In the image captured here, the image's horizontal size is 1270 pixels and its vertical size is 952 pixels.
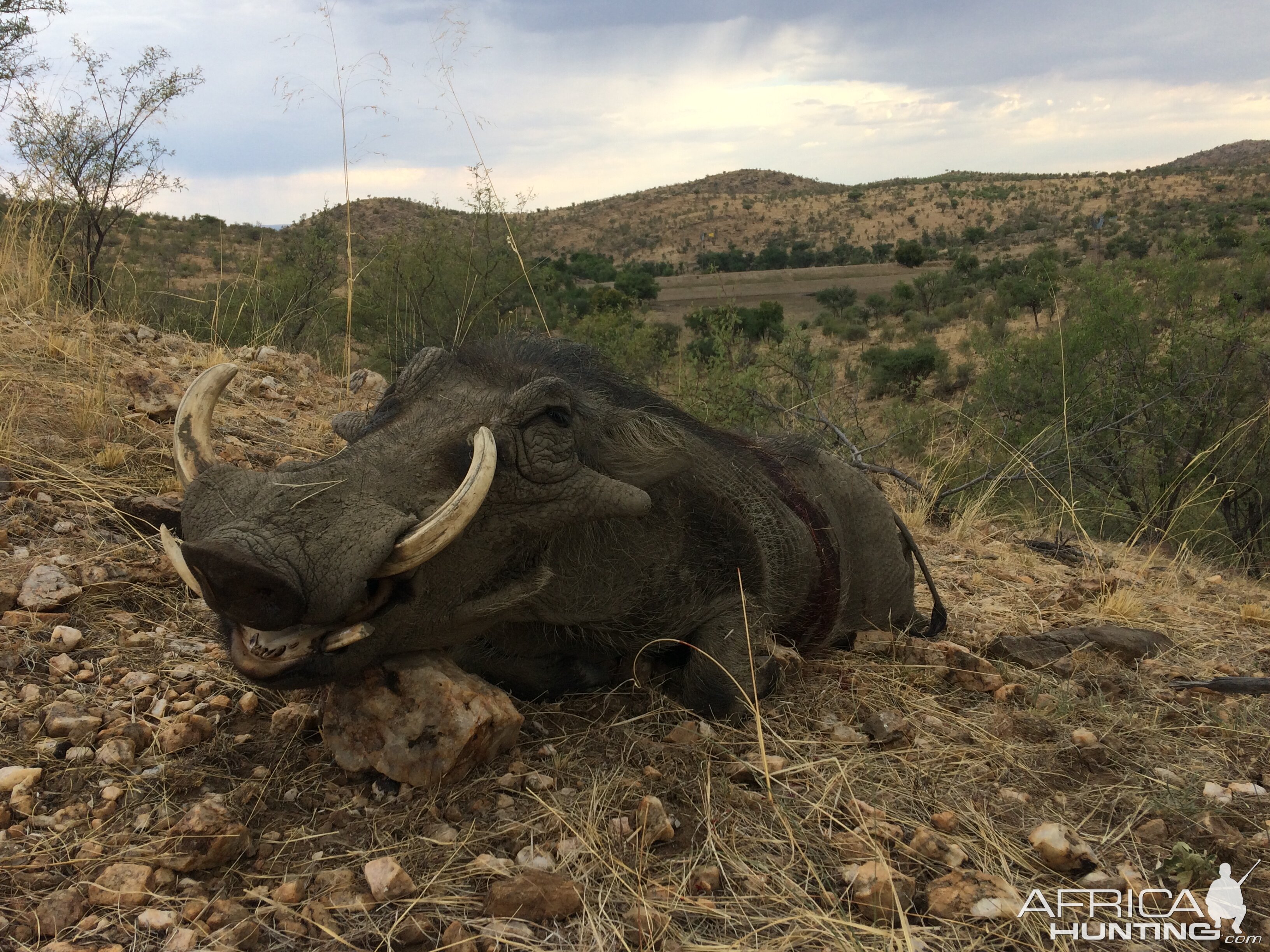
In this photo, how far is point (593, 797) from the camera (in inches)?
90.0

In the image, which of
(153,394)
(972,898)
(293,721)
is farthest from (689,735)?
(153,394)

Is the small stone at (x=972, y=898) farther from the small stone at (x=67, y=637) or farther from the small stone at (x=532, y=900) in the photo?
the small stone at (x=67, y=637)

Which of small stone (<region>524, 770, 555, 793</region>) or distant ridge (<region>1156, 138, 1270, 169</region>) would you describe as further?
distant ridge (<region>1156, 138, 1270, 169</region>)

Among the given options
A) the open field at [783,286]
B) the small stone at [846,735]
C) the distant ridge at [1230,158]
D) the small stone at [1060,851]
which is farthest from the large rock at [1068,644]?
the distant ridge at [1230,158]

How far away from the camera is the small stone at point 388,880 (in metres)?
1.90

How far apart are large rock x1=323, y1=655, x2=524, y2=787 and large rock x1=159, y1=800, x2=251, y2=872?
0.33m

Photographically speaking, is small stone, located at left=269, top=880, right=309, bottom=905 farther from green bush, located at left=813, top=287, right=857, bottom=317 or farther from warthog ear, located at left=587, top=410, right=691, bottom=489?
green bush, located at left=813, top=287, right=857, bottom=317

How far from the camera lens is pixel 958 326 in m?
26.7

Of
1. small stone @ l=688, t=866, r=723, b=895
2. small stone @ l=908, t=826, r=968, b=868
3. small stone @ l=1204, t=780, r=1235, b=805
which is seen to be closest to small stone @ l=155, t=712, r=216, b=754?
small stone @ l=688, t=866, r=723, b=895

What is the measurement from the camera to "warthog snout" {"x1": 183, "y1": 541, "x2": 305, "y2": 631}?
175 cm

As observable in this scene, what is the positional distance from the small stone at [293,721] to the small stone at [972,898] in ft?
5.30

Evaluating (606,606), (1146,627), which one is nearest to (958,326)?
(1146,627)

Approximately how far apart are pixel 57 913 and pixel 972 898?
1.85m

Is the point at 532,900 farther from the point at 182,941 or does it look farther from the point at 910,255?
the point at 910,255
